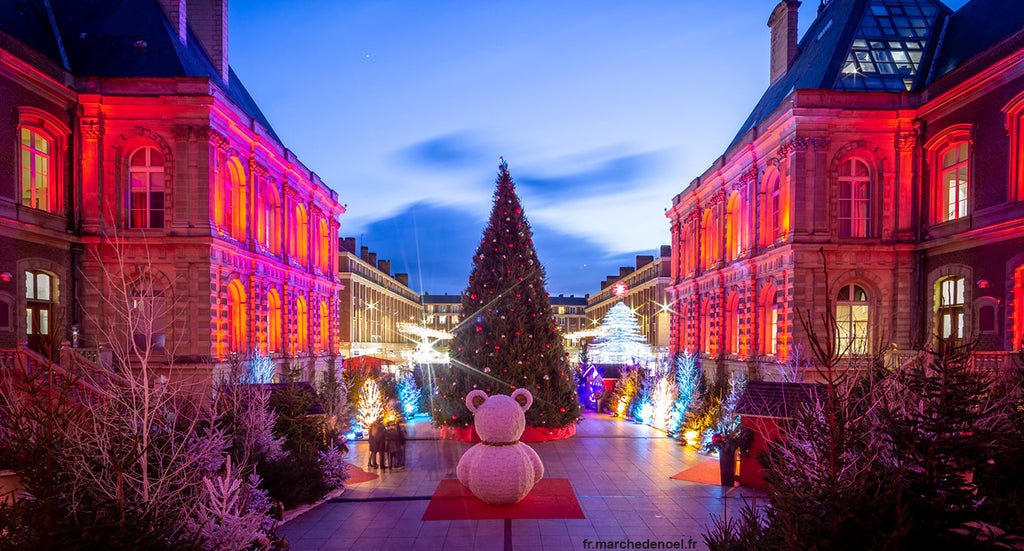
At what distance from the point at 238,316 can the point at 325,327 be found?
45.1 feet

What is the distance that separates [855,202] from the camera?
85.6ft

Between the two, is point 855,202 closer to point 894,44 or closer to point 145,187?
point 894,44

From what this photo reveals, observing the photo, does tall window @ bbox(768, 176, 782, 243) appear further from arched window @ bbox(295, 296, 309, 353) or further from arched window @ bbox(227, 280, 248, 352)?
arched window @ bbox(295, 296, 309, 353)

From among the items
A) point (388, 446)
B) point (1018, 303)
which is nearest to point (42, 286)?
point (388, 446)

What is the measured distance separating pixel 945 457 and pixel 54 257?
1032 inches

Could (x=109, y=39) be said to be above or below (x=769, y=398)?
above

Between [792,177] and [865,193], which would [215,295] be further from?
[865,193]

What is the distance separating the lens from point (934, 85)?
2447 centimetres

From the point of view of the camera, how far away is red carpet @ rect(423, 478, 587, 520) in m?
11.3

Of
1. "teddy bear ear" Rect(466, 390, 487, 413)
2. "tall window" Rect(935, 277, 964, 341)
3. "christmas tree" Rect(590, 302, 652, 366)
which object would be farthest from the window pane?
"tall window" Rect(935, 277, 964, 341)

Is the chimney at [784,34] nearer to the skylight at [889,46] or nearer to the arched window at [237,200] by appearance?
the skylight at [889,46]

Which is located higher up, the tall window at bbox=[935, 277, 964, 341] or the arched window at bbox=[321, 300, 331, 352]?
the tall window at bbox=[935, 277, 964, 341]

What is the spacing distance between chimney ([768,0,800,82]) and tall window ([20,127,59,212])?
35408 millimetres

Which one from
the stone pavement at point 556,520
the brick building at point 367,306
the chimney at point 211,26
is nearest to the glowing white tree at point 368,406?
the stone pavement at point 556,520
